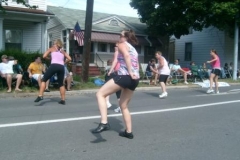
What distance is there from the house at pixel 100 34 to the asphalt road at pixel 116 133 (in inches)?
617

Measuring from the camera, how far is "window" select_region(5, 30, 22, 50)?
20562mm

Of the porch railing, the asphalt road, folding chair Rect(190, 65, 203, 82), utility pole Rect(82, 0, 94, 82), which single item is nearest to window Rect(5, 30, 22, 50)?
the porch railing

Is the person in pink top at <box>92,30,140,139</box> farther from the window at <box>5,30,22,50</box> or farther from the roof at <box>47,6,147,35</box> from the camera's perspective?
the roof at <box>47,6,147,35</box>

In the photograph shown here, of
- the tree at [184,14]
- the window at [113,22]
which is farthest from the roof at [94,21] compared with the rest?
the tree at [184,14]

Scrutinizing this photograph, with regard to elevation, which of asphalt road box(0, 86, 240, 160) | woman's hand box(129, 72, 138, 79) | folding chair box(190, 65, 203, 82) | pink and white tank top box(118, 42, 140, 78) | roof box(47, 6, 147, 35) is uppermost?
roof box(47, 6, 147, 35)

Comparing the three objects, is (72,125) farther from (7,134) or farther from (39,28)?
(39,28)

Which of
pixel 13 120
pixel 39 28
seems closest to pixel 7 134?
pixel 13 120

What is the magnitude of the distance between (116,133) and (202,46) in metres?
25.2

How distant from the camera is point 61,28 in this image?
26.1 m

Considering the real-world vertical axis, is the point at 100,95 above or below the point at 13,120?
above

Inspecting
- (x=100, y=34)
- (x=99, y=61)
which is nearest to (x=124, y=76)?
(x=100, y=34)

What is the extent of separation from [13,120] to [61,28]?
64.8 feet

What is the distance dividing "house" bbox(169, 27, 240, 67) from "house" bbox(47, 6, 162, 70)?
3532mm

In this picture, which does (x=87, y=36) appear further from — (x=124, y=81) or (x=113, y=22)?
(x=113, y=22)
